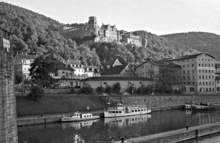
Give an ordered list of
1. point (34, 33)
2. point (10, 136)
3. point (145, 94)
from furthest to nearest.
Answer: point (34, 33), point (145, 94), point (10, 136)

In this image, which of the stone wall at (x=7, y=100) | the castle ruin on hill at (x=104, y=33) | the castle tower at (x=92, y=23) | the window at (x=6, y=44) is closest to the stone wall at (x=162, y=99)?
the stone wall at (x=7, y=100)

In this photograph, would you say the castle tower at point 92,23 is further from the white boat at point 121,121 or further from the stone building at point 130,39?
the white boat at point 121,121

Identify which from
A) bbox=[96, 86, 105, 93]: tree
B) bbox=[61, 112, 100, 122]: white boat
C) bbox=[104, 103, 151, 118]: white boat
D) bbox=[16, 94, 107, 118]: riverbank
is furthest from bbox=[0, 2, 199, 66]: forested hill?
bbox=[61, 112, 100, 122]: white boat

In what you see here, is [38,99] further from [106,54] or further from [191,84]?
[106,54]

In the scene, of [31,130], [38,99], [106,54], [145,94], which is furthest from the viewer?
[106,54]

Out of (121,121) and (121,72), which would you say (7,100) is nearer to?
(121,121)

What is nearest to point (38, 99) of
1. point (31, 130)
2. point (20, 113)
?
point (20, 113)

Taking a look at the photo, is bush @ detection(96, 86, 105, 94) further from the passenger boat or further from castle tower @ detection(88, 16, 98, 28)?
castle tower @ detection(88, 16, 98, 28)
